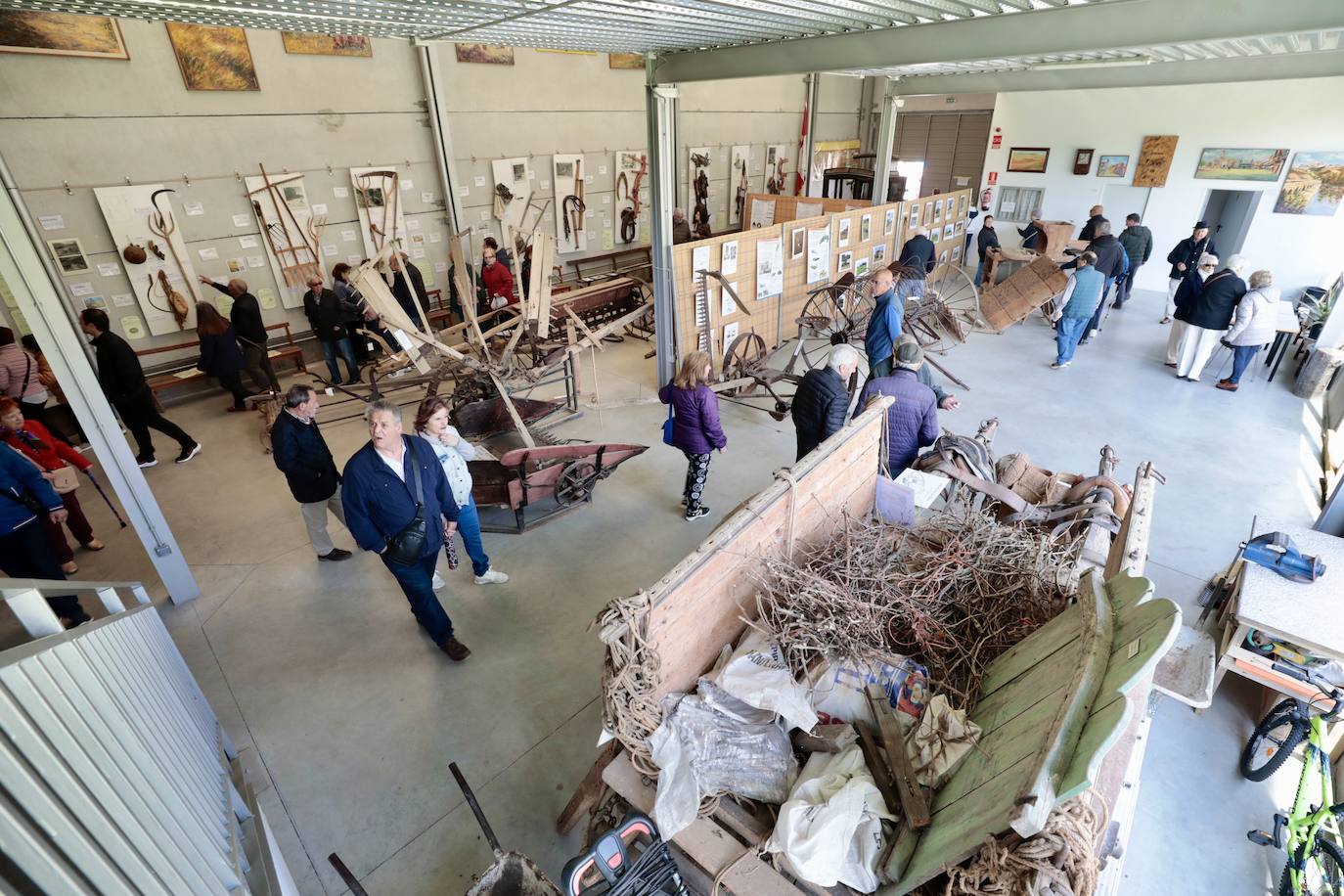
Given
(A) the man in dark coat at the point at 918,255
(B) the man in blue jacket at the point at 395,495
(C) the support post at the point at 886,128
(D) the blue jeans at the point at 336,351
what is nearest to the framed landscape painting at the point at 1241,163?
(A) the man in dark coat at the point at 918,255

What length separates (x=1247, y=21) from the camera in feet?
11.1

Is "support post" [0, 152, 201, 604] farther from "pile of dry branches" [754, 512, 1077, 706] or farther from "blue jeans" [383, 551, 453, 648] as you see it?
"pile of dry branches" [754, 512, 1077, 706]

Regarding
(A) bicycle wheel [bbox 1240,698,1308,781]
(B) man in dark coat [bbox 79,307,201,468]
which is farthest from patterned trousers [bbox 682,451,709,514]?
(B) man in dark coat [bbox 79,307,201,468]

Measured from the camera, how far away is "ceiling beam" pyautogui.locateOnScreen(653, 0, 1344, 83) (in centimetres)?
→ 332

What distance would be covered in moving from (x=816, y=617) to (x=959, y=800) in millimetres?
843

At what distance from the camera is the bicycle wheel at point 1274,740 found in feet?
9.77

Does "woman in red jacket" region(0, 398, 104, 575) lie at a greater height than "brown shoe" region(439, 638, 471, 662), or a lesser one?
greater

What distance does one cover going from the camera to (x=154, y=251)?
25.7ft

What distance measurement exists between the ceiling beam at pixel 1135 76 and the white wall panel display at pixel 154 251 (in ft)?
35.2

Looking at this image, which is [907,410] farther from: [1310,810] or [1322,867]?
[1322,867]

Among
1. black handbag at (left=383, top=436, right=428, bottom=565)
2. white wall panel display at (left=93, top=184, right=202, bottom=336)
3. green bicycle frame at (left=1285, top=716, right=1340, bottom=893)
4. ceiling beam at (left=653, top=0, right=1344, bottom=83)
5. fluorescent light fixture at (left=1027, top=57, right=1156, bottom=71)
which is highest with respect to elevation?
fluorescent light fixture at (left=1027, top=57, right=1156, bottom=71)

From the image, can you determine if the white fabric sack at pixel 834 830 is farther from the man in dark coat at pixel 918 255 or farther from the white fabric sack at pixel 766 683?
the man in dark coat at pixel 918 255

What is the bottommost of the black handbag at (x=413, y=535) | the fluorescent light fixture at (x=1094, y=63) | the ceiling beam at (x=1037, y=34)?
the black handbag at (x=413, y=535)

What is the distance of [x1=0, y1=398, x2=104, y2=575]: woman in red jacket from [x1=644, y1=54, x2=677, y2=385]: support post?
5.38 m
